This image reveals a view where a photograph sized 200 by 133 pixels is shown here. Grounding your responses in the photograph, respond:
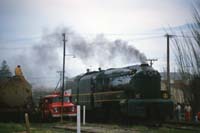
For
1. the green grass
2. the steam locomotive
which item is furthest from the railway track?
the green grass

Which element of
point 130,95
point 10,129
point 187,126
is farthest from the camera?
point 130,95

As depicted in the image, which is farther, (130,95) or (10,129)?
(130,95)

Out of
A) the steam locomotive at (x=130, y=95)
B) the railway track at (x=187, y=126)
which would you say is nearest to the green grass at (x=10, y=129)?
the steam locomotive at (x=130, y=95)

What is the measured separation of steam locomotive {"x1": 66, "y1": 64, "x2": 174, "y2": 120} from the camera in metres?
26.2

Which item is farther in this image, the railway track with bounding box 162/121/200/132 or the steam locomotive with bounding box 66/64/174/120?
the steam locomotive with bounding box 66/64/174/120

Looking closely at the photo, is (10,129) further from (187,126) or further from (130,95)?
(187,126)

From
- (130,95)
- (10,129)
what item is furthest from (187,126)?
(10,129)

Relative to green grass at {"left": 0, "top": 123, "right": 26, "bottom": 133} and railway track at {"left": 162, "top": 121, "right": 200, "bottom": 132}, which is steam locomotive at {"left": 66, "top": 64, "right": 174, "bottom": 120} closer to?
railway track at {"left": 162, "top": 121, "right": 200, "bottom": 132}

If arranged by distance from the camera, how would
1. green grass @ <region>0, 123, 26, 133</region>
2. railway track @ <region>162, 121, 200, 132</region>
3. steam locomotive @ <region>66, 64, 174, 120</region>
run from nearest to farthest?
green grass @ <region>0, 123, 26, 133</region>
railway track @ <region>162, 121, 200, 132</region>
steam locomotive @ <region>66, 64, 174, 120</region>

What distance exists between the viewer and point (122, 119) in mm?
28547

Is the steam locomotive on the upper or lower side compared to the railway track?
upper

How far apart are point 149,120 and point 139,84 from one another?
8.18 feet

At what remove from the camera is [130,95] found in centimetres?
2714

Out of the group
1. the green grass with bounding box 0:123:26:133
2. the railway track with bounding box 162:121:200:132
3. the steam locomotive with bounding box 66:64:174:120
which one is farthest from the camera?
the steam locomotive with bounding box 66:64:174:120
